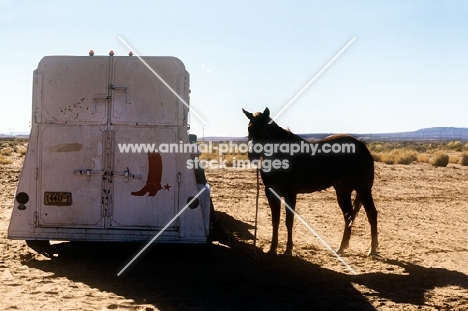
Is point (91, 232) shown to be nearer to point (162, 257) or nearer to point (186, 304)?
point (162, 257)

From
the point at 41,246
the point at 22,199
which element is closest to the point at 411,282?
the point at 41,246

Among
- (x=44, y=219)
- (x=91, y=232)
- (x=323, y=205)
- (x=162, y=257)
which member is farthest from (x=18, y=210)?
(x=323, y=205)

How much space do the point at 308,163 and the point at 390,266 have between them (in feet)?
6.61

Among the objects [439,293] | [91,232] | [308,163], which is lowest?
[439,293]

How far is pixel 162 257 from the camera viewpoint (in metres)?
7.98

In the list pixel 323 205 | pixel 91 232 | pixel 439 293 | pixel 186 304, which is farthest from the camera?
pixel 323 205

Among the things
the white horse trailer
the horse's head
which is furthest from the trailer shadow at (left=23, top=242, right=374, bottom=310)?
the horse's head

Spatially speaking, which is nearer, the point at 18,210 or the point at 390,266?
the point at 18,210

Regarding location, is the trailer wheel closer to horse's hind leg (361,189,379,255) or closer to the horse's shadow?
the horse's shadow

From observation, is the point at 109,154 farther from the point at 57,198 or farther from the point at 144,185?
the point at 57,198

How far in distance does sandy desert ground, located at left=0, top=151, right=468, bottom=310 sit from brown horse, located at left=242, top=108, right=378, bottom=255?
0.78m

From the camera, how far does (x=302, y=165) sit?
26.9ft

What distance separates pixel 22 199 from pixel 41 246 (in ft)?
2.86

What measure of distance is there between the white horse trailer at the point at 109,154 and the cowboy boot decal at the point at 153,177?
14 mm
